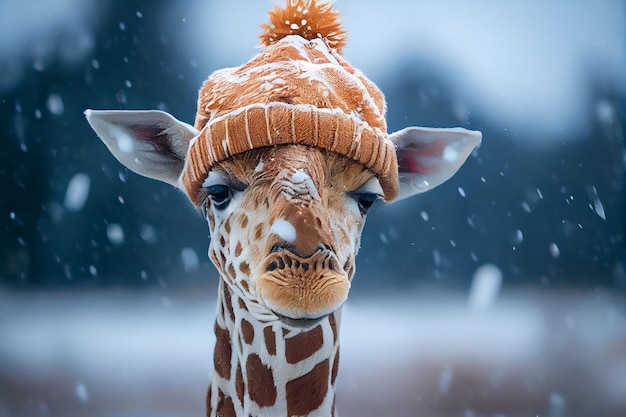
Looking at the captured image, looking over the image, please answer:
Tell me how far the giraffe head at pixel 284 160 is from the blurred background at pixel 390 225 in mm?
797

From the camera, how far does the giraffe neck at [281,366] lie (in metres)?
1.14

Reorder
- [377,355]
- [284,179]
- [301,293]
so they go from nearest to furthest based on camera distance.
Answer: [301,293]
[284,179]
[377,355]

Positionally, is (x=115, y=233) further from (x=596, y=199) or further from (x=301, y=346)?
(x=596, y=199)

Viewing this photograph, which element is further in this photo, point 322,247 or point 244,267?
point 244,267

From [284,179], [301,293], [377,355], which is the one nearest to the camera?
[301,293]

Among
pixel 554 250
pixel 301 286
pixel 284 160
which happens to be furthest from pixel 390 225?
pixel 301 286

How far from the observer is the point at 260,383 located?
115 cm

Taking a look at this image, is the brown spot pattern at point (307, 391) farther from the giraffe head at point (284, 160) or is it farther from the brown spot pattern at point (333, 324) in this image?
the giraffe head at point (284, 160)

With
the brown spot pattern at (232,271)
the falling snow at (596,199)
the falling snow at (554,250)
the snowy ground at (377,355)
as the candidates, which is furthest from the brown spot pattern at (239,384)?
the falling snow at (596,199)

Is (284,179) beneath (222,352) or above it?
above

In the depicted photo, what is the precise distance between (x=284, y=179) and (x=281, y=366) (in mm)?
386

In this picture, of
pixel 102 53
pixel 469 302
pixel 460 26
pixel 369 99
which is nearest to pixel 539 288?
pixel 469 302

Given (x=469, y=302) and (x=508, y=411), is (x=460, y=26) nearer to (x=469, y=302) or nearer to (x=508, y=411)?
(x=469, y=302)

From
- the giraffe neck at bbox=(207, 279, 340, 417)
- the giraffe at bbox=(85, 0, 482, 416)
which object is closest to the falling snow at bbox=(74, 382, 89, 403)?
the giraffe at bbox=(85, 0, 482, 416)
